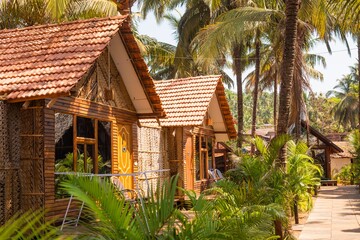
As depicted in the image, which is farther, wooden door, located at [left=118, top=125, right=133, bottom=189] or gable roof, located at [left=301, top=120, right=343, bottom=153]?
gable roof, located at [left=301, top=120, right=343, bottom=153]

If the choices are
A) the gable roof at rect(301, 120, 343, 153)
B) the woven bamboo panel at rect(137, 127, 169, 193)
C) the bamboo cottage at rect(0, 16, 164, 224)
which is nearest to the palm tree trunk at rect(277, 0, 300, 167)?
the bamboo cottage at rect(0, 16, 164, 224)

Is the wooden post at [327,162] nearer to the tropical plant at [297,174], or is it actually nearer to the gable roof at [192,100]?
the gable roof at [192,100]

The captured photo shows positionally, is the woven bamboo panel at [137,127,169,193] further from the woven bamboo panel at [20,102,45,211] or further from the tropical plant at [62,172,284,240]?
the tropical plant at [62,172,284,240]

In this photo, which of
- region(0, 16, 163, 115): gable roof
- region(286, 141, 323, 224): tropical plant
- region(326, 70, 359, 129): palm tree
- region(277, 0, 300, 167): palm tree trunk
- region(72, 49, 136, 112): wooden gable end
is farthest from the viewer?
region(326, 70, 359, 129): palm tree

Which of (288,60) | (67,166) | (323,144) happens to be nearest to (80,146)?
(67,166)

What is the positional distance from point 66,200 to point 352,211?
970cm

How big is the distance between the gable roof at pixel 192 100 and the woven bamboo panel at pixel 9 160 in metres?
7.31

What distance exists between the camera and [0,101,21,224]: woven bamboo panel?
8.84 m

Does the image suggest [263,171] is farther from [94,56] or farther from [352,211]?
[352,211]

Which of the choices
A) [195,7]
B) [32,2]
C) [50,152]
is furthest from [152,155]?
[195,7]

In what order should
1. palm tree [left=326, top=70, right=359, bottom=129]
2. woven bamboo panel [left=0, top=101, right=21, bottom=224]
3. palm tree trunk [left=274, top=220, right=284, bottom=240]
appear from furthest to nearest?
palm tree [left=326, top=70, right=359, bottom=129] → palm tree trunk [left=274, top=220, right=284, bottom=240] → woven bamboo panel [left=0, top=101, right=21, bottom=224]

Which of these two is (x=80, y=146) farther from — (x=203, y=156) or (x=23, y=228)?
(x=203, y=156)

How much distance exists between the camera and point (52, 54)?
1019 centimetres

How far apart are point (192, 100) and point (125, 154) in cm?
482
